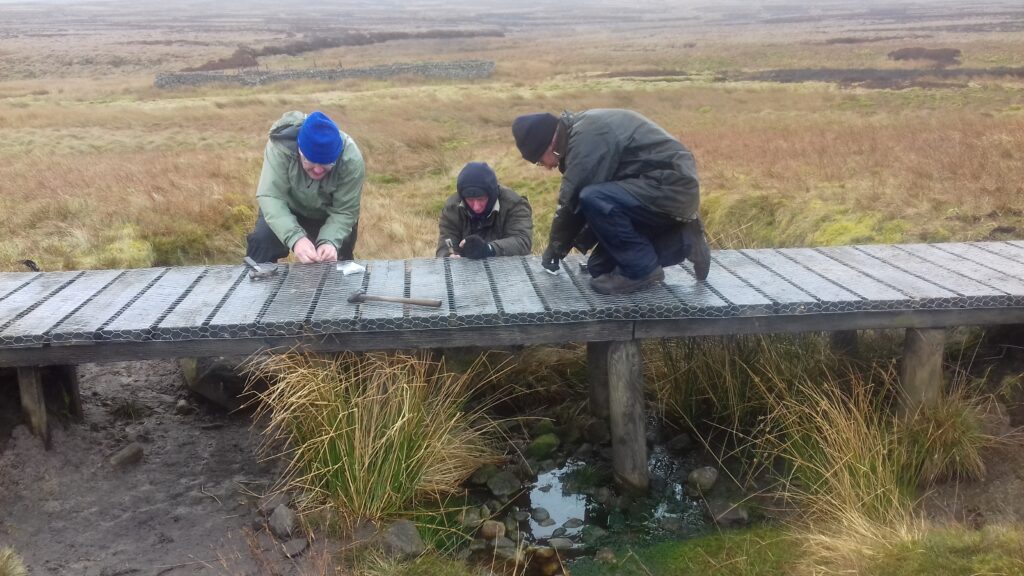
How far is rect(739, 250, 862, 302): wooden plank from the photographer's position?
516 centimetres

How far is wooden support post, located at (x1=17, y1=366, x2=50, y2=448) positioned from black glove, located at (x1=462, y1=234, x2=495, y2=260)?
9.68 ft

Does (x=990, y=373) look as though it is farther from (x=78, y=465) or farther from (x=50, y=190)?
(x=50, y=190)

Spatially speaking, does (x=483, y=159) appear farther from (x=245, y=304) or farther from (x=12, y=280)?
(x=245, y=304)

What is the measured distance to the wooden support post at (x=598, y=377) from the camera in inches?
238

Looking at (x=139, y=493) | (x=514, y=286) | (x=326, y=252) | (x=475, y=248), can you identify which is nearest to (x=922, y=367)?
(x=514, y=286)

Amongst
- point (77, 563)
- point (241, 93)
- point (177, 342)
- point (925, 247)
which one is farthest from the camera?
point (241, 93)

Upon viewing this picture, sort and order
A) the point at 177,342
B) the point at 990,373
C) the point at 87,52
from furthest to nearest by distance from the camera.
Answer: the point at 87,52, the point at 990,373, the point at 177,342

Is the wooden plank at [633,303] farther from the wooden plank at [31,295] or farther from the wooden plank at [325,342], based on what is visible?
the wooden plank at [31,295]

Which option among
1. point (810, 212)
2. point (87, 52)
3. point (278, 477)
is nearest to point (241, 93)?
point (810, 212)

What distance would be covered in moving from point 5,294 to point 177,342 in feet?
5.42

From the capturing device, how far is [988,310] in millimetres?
5102

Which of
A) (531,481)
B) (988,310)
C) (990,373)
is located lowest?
(531,481)

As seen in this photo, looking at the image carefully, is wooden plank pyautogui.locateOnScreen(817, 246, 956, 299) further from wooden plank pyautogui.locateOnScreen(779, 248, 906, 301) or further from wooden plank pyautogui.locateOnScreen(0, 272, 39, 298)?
wooden plank pyautogui.locateOnScreen(0, 272, 39, 298)

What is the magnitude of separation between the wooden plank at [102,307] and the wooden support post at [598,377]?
122 inches
